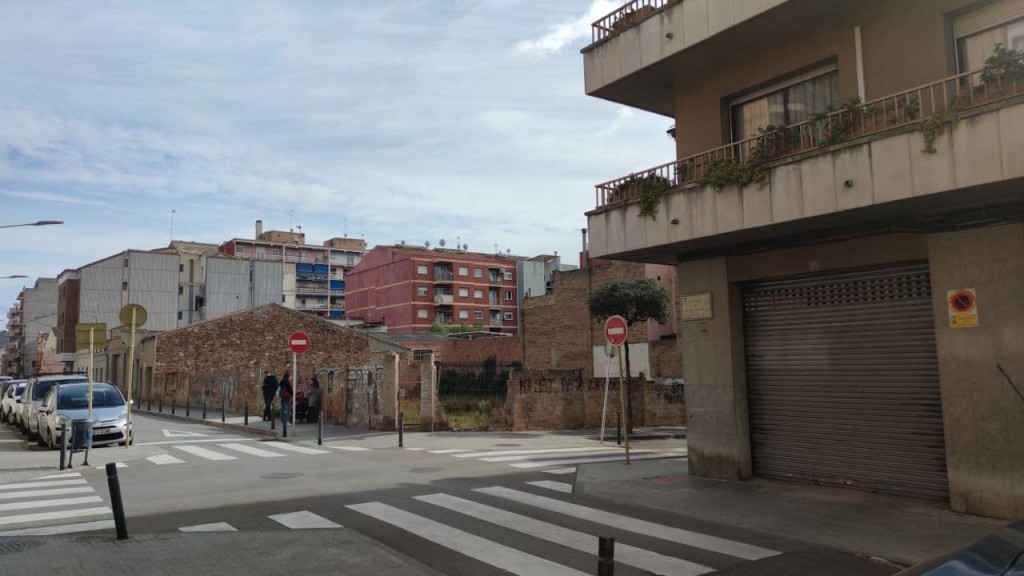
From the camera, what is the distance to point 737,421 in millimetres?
11312

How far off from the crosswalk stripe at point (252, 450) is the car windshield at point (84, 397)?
10.2 ft

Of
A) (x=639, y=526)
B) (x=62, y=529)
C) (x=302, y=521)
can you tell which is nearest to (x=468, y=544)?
(x=639, y=526)

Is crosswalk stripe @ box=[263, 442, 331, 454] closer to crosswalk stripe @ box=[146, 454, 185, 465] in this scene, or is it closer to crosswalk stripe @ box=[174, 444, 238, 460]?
crosswalk stripe @ box=[174, 444, 238, 460]

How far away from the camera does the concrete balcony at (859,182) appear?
7.93m

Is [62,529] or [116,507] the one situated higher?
[116,507]

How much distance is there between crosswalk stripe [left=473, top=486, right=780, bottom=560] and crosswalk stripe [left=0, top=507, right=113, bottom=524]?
514cm

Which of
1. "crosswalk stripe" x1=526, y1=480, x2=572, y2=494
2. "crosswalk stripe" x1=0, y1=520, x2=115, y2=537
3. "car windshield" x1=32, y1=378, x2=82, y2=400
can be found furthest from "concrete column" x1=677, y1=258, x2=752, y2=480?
"car windshield" x1=32, y1=378, x2=82, y2=400

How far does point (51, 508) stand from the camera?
9688 mm

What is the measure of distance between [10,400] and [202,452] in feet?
53.5

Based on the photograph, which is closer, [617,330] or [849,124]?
[849,124]

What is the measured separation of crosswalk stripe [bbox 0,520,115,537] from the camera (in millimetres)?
8141

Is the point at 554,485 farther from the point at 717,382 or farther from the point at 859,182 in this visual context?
A: the point at 859,182

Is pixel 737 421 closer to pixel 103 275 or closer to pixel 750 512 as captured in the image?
pixel 750 512

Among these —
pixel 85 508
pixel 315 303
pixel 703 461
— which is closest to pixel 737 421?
pixel 703 461
